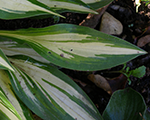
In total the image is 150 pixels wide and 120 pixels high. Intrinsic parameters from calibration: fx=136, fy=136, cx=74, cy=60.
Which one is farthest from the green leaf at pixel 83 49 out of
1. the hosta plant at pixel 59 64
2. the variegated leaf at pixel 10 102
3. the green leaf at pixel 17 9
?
the variegated leaf at pixel 10 102

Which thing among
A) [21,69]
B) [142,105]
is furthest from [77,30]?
[142,105]

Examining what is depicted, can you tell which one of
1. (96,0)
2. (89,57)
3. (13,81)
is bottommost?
(13,81)

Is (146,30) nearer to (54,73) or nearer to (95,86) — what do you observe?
(95,86)

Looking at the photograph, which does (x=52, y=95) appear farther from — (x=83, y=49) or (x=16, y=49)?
(x=16, y=49)

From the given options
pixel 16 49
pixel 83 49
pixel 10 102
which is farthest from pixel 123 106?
pixel 16 49

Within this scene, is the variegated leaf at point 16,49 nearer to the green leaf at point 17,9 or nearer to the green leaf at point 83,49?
the green leaf at point 83,49

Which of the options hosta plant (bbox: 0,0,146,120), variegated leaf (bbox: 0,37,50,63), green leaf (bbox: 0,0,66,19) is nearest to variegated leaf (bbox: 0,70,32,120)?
hosta plant (bbox: 0,0,146,120)

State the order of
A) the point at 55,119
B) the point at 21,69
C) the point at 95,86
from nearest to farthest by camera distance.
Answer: the point at 55,119 → the point at 21,69 → the point at 95,86
